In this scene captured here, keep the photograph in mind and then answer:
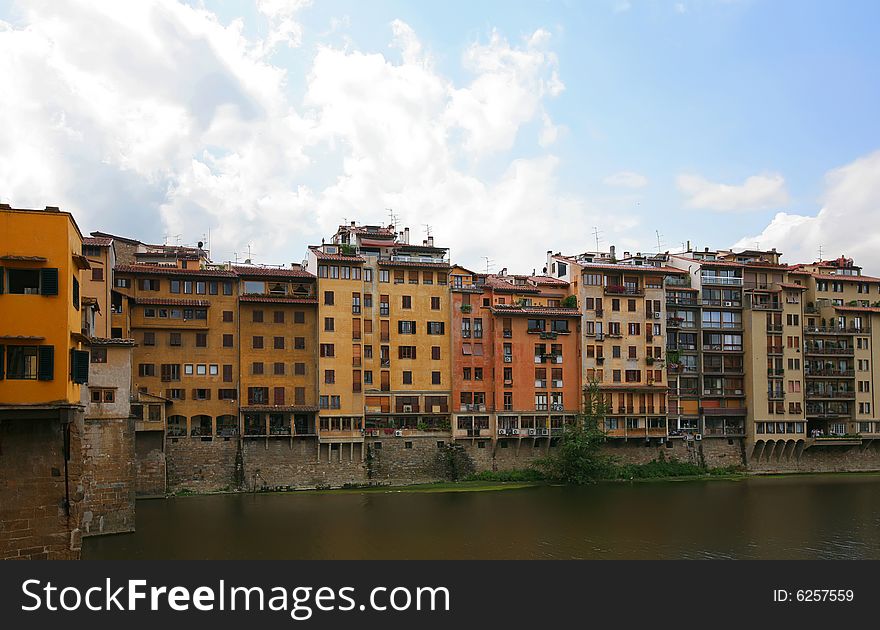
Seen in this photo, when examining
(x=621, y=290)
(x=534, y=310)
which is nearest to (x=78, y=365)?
(x=534, y=310)

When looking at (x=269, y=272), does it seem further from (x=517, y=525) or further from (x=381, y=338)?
(x=517, y=525)

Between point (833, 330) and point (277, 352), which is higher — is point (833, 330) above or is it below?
above

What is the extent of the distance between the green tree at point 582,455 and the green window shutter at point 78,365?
5313 cm

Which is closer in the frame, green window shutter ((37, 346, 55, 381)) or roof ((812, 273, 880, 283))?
green window shutter ((37, 346, 55, 381))

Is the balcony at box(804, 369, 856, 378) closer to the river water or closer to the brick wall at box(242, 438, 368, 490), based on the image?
the river water

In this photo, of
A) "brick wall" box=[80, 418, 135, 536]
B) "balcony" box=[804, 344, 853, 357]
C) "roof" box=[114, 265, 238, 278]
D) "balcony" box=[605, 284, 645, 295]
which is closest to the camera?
"brick wall" box=[80, 418, 135, 536]

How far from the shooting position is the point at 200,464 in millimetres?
71938

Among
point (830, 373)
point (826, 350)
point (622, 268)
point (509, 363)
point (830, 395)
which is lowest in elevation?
point (830, 395)

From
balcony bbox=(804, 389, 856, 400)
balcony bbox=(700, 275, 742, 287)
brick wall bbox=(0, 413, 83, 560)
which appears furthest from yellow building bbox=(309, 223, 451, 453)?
brick wall bbox=(0, 413, 83, 560)

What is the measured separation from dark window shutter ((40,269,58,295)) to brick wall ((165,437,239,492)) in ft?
144

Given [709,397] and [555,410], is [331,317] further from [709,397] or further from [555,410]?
[709,397]

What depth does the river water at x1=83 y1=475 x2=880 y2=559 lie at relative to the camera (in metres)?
49.5

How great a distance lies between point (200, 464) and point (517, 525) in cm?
A: 2849

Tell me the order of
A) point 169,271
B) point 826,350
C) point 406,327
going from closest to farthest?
point 169,271 < point 406,327 < point 826,350
